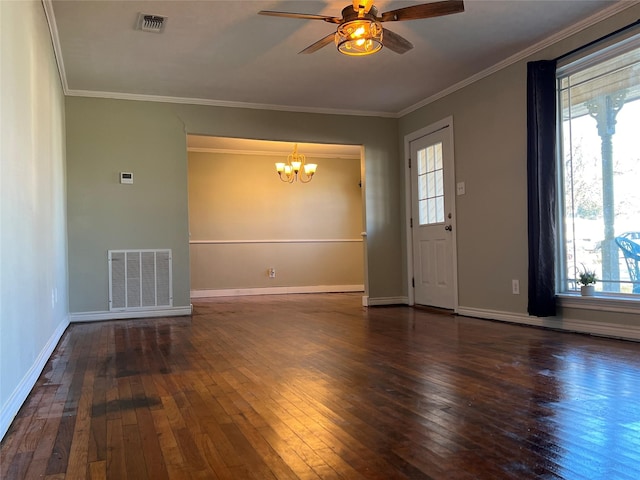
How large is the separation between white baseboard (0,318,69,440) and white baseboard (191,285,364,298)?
439 centimetres

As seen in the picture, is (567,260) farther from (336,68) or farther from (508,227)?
(336,68)

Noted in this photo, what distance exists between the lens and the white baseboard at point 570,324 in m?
3.52

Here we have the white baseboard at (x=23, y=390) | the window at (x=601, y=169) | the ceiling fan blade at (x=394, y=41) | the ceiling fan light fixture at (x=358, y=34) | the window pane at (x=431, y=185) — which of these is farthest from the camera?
the window pane at (x=431, y=185)

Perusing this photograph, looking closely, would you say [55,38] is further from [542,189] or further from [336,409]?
[542,189]

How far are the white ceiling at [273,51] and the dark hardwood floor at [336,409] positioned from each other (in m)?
2.38

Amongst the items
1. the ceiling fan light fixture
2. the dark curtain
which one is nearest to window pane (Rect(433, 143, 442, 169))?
the dark curtain

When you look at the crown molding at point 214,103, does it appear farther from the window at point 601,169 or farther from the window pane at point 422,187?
the window at point 601,169

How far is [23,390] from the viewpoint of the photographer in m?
2.29

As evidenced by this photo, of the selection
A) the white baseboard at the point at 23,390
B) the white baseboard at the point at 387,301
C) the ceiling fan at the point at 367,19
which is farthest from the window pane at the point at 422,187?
the white baseboard at the point at 23,390

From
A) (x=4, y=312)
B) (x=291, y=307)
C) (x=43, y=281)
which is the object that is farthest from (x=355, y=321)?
(x=4, y=312)

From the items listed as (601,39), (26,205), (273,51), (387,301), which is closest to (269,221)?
(387,301)

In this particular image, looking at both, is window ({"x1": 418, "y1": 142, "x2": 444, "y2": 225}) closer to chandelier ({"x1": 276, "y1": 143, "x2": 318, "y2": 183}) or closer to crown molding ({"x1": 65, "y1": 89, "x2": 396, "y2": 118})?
crown molding ({"x1": 65, "y1": 89, "x2": 396, "y2": 118})

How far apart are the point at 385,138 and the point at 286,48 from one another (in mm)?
2495

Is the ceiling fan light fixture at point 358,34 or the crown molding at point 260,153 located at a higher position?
the crown molding at point 260,153
